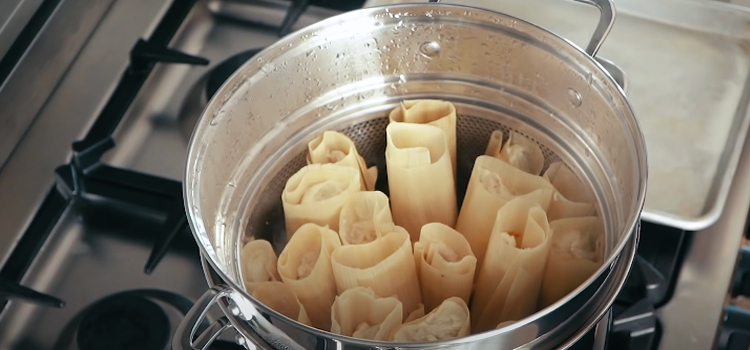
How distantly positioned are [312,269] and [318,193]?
61mm

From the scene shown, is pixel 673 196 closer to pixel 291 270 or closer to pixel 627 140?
pixel 627 140

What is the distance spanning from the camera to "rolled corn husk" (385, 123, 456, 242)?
1.84 feet

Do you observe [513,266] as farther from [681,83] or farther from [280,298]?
[681,83]

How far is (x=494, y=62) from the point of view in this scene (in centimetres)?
57

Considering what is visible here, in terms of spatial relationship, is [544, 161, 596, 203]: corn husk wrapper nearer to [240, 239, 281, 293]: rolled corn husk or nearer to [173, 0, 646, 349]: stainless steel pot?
[173, 0, 646, 349]: stainless steel pot

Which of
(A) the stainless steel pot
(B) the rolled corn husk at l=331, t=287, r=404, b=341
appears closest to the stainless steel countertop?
(A) the stainless steel pot

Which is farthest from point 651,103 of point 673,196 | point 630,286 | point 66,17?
point 66,17

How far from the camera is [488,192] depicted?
0.55 m

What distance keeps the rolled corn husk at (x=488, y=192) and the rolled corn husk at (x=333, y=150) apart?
9 cm

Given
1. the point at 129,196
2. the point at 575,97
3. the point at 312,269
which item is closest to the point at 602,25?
the point at 575,97

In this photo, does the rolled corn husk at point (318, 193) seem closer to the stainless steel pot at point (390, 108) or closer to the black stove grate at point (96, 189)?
the stainless steel pot at point (390, 108)

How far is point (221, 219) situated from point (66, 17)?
38 centimetres

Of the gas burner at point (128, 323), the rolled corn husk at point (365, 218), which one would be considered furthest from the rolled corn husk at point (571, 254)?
the gas burner at point (128, 323)

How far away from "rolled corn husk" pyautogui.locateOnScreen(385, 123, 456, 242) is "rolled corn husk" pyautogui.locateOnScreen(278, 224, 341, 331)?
0.23ft
